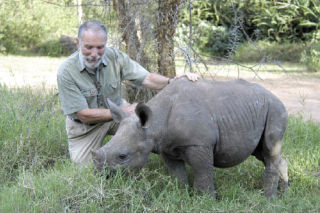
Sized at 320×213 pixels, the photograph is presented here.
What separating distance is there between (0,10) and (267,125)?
67.7 ft

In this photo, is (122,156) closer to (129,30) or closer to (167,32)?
(167,32)

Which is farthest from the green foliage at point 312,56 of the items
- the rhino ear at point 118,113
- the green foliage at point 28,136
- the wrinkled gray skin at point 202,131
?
the rhino ear at point 118,113

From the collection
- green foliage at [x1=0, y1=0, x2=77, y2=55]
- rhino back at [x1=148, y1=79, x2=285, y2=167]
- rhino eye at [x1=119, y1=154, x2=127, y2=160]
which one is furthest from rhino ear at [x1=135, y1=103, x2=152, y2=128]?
green foliage at [x1=0, y1=0, x2=77, y2=55]

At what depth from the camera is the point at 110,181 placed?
410cm

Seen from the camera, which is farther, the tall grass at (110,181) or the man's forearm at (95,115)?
the man's forearm at (95,115)

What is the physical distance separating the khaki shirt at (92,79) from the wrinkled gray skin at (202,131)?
3.38ft

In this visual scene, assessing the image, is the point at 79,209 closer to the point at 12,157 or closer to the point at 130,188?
the point at 130,188

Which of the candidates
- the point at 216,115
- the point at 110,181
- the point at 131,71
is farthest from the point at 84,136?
the point at 216,115

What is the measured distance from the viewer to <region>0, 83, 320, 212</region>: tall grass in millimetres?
3936

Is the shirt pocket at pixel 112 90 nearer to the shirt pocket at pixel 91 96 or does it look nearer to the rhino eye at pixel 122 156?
the shirt pocket at pixel 91 96

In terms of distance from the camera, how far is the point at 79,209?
3830 mm

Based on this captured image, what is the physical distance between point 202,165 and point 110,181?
93 centimetres

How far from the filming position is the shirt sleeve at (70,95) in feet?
17.0

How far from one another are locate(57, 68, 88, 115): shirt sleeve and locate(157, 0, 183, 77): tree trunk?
1.75 meters
